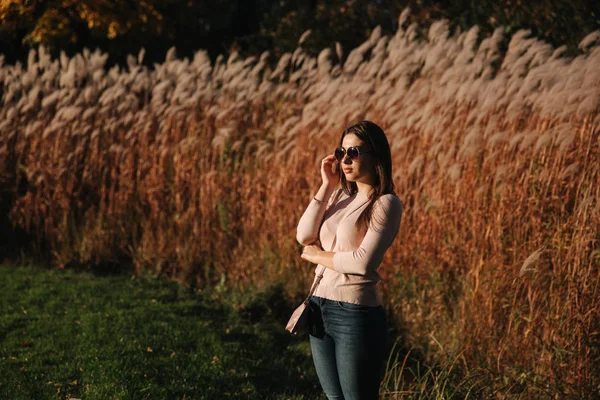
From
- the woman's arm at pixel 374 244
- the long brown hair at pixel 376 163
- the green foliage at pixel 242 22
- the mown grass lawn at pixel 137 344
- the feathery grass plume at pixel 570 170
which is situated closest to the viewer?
the woman's arm at pixel 374 244

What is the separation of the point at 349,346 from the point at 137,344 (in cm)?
241

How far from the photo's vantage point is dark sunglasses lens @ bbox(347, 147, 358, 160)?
9.32ft

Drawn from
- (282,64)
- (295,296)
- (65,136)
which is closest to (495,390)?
(295,296)

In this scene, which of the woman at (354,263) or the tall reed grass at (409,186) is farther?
the tall reed grass at (409,186)

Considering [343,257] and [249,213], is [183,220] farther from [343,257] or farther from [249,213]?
[343,257]

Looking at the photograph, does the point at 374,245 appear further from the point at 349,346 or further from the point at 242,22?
the point at 242,22

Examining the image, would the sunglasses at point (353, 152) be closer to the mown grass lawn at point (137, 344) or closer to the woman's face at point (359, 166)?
the woman's face at point (359, 166)

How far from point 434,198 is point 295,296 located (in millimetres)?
1492

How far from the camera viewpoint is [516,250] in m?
4.54

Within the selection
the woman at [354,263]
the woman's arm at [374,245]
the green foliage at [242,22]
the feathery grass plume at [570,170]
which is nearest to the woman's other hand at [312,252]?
the woman at [354,263]

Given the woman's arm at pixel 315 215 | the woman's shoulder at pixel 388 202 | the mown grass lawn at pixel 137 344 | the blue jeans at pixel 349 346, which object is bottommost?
the mown grass lawn at pixel 137 344

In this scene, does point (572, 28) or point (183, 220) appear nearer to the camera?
point (183, 220)

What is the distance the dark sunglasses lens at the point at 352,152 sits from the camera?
2840 mm

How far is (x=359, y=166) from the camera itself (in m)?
2.84
